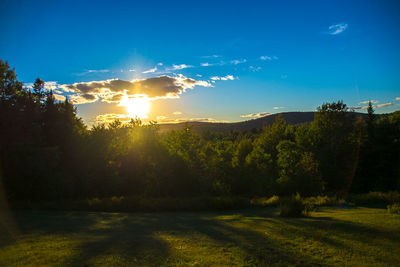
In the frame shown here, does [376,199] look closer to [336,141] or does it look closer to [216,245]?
[216,245]

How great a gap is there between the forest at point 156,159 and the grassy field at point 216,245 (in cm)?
1336

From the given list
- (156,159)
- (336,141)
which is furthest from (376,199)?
(336,141)

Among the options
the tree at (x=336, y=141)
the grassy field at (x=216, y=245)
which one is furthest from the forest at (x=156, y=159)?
the grassy field at (x=216, y=245)

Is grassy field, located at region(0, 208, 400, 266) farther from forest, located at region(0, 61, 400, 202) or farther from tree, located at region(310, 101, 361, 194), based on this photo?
tree, located at region(310, 101, 361, 194)

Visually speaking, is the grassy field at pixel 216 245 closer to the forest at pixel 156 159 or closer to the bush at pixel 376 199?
the bush at pixel 376 199

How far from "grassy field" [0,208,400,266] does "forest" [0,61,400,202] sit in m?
13.4

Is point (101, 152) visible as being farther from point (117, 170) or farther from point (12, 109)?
point (12, 109)

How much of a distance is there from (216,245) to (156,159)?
916 inches

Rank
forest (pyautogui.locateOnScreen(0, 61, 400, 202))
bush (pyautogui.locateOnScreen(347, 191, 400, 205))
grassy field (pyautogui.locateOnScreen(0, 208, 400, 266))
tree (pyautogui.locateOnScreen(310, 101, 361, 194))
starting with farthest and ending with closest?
tree (pyautogui.locateOnScreen(310, 101, 361, 194)), forest (pyautogui.locateOnScreen(0, 61, 400, 202)), bush (pyautogui.locateOnScreen(347, 191, 400, 205)), grassy field (pyautogui.locateOnScreen(0, 208, 400, 266))

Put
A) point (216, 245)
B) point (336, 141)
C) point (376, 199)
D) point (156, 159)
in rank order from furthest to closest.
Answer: point (336, 141)
point (156, 159)
point (376, 199)
point (216, 245)

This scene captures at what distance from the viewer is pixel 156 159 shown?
98.2 ft

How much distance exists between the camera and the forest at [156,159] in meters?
21.5

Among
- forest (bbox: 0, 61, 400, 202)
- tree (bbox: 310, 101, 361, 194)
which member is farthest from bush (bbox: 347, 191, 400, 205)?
tree (bbox: 310, 101, 361, 194)

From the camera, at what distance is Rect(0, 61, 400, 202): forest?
21.5 m
